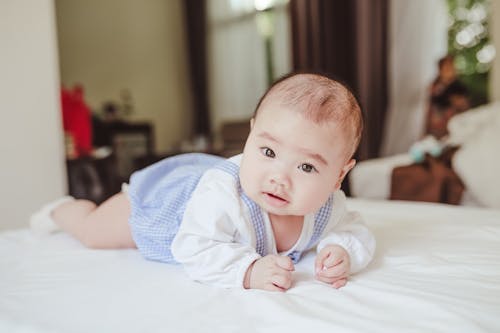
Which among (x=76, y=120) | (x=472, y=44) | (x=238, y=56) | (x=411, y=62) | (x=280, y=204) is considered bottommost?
(x=280, y=204)

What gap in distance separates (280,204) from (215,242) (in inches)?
5.5

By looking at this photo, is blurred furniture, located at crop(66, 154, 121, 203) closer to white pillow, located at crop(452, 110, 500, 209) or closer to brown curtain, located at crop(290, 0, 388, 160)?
brown curtain, located at crop(290, 0, 388, 160)

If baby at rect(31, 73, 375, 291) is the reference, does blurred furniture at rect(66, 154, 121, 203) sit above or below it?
below

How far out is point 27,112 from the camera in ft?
7.00

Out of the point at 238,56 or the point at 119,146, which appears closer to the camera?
the point at 119,146

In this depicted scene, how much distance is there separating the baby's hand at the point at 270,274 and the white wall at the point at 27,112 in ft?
5.39

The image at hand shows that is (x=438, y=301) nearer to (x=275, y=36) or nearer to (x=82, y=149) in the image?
(x=82, y=149)

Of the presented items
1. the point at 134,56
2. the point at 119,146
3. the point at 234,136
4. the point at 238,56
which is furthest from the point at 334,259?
the point at 134,56

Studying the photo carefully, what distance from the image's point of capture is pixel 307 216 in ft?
3.16

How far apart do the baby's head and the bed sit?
0.17 meters

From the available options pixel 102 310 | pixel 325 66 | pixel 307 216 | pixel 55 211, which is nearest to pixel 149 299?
pixel 102 310

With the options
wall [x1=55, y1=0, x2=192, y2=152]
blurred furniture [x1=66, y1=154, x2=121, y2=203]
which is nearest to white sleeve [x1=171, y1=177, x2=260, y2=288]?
blurred furniture [x1=66, y1=154, x2=121, y2=203]

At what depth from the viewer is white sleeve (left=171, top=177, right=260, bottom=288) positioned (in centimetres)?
84

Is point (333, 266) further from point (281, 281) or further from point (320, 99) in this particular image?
point (320, 99)
